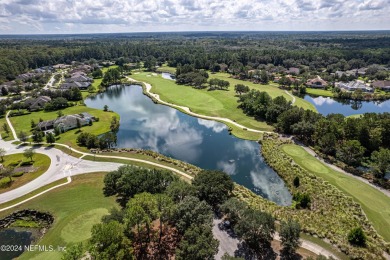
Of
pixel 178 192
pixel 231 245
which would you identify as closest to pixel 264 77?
pixel 178 192

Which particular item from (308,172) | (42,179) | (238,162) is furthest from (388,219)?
(42,179)

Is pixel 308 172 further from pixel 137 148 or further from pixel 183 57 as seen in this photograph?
pixel 183 57

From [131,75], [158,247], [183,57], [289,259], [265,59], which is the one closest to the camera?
[289,259]

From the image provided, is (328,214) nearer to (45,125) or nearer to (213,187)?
(213,187)

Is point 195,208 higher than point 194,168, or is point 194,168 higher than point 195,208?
point 195,208

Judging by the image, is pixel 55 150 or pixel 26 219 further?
pixel 55 150

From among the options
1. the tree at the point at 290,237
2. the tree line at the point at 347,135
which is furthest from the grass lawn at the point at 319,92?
the tree at the point at 290,237

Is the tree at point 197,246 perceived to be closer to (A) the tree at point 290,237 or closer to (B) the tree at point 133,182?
(A) the tree at point 290,237
